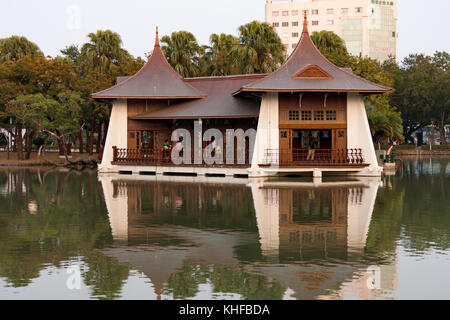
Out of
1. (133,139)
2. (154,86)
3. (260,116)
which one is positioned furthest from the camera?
(133,139)

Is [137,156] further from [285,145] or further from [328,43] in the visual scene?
[328,43]

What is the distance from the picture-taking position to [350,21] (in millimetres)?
143500

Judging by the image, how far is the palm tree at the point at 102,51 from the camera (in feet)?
170

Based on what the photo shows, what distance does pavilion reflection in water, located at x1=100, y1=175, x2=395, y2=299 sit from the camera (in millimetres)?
9680

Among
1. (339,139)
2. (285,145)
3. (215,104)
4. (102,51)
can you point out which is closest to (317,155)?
(339,139)

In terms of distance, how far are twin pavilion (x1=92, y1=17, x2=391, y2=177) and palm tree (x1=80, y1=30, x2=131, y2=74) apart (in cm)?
1390

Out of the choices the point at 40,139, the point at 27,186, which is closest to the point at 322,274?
the point at 27,186

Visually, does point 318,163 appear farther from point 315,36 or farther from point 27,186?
point 315,36

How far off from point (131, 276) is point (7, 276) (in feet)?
6.08

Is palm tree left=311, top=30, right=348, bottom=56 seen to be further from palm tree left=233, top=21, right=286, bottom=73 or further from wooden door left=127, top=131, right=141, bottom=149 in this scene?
wooden door left=127, top=131, right=141, bottom=149

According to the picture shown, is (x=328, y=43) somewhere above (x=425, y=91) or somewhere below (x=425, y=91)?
above

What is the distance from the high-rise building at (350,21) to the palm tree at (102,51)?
96329 mm

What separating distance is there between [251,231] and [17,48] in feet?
144

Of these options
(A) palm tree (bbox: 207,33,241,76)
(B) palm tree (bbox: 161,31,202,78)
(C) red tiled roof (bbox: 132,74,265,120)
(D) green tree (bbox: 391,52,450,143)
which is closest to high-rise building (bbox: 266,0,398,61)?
(D) green tree (bbox: 391,52,450,143)
